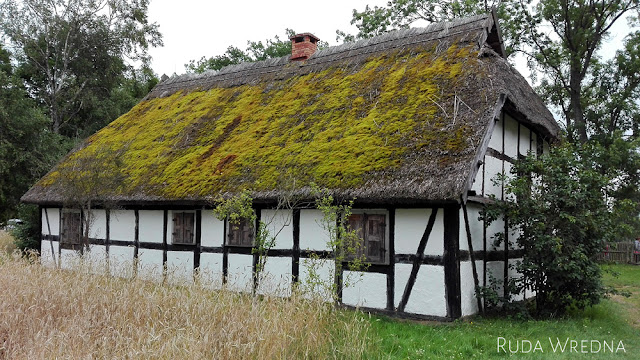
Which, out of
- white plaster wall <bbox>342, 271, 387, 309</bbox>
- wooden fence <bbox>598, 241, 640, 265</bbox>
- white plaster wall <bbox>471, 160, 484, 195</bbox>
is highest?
white plaster wall <bbox>471, 160, 484, 195</bbox>

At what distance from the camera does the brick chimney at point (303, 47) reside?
1338cm

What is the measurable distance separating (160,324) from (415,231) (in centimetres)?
409

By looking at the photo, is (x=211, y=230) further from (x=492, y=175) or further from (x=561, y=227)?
(x=561, y=227)

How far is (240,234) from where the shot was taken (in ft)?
33.7

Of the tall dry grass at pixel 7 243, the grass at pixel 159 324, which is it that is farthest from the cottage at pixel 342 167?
the tall dry grass at pixel 7 243

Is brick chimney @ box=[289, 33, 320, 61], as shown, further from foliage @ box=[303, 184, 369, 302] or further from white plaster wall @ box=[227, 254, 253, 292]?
foliage @ box=[303, 184, 369, 302]

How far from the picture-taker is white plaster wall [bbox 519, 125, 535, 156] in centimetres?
1029

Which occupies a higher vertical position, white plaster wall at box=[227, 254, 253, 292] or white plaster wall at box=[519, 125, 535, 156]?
white plaster wall at box=[519, 125, 535, 156]

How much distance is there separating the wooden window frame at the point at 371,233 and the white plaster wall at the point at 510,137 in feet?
9.55

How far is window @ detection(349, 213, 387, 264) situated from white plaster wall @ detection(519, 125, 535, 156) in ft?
12.2

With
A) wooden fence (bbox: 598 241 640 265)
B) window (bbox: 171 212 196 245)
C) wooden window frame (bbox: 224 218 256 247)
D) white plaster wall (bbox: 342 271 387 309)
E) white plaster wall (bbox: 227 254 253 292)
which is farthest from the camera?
wooden fence (bbox: 598 241 640 265)

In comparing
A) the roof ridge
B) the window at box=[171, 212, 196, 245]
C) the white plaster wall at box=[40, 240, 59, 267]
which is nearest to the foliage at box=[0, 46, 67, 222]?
the white plaster wall at box=[40, 240, 59, 267]

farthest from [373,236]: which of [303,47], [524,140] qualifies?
[303,47]

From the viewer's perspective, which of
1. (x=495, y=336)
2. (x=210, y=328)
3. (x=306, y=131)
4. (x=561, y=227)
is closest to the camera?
(x=210, y=328)
